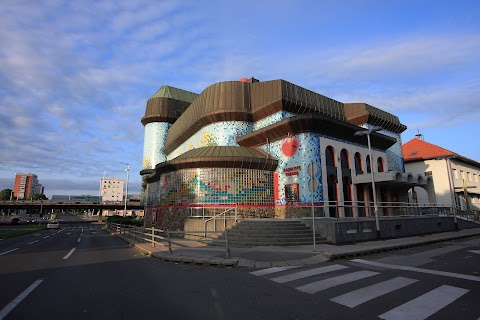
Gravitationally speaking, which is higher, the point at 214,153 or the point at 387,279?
the point at 214,153

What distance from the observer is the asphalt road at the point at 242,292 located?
4715mm

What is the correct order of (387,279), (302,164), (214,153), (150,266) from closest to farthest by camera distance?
(387,279)
(150,266)
(302,164)
(214,153)

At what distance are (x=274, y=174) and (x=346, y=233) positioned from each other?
31.2ft

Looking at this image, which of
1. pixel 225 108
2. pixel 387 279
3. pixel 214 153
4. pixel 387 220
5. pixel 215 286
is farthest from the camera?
pixel 225 108

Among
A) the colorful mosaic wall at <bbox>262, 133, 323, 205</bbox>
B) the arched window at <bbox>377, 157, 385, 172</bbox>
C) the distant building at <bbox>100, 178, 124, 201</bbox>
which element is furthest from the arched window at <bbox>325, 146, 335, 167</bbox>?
the distant building at <bbox>100, 178, 124, 201</bbox>

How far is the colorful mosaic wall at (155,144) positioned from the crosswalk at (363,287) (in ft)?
117

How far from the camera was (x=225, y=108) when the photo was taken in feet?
84.7

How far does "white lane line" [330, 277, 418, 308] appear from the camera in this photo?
523 cm

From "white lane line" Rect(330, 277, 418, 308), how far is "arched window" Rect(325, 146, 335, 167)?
15757mm

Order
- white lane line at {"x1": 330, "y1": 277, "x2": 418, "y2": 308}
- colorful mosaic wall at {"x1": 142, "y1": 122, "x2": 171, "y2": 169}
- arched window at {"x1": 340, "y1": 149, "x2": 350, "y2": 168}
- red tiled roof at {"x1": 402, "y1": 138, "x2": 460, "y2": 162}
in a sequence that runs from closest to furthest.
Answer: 1. white lane line at {"x1": 330, "y1": 277, "x2": 418, "y2": 308}
2. arched window at {"x1": 340, "y1": 149, "x2": 350, "y2": 168}
3. red tiled roof at {"x1": 402, "y1": 138, "x2": 460, "y2": 162}
4. colorful mosaic wall at {"x1": 142, "y1": 122, "x2": 171, "y2": 169}

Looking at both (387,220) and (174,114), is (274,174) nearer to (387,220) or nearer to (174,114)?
(387,220)

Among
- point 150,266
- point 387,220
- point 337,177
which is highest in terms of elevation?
point 337,177

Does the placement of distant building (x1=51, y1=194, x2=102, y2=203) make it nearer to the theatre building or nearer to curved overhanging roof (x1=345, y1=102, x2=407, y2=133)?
the theatre building

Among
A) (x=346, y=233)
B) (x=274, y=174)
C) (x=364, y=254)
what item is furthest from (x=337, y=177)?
(x=364, y=254)
